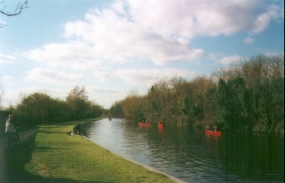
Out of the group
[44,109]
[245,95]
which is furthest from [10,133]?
[44,109]

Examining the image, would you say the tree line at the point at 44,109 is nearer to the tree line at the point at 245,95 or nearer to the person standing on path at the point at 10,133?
the person standing on path at the point at 10,133

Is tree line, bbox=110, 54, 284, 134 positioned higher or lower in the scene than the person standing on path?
higher

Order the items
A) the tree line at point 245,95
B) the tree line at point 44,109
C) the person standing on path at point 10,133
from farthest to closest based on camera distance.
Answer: the tree line at point 44,109
the person standing on path at point 10,133
the tree line at point 245,95

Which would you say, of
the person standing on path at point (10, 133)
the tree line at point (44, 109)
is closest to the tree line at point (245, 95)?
the person standing on path at point (10, 133)

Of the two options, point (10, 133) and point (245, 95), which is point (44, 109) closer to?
point (10, 133)

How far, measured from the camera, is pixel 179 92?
27375mm

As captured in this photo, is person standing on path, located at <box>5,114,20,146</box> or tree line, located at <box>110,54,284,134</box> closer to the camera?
tree line, located at <box>110,54,284,134</box>

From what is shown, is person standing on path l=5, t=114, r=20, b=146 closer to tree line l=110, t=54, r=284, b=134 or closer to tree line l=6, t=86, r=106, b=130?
tree line l=110, t=54, r=284, b=134

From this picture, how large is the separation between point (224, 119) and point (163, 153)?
5408mm

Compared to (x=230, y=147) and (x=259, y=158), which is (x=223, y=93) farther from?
(x=230, y=147)

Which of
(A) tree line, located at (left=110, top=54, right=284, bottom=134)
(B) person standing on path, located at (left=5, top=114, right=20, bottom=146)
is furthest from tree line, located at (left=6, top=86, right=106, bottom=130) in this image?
(A) tree line, located at (left=110, top=54, right=284, bottom=134)

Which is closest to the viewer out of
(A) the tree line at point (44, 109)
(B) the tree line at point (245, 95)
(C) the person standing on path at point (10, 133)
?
(B) the tree line at point (245, 95)

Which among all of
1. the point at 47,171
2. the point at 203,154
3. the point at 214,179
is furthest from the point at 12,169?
the point at 203,154

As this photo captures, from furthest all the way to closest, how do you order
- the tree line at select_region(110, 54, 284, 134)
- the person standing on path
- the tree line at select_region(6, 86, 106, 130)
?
the tree line at select_region(6, 86, 106, 130)
the person standing on path
the tree line at select_region(110, 54, 284, 134)
